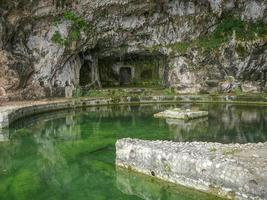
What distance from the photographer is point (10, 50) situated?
29.1 meters

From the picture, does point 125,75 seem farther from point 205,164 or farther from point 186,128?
point 205,164

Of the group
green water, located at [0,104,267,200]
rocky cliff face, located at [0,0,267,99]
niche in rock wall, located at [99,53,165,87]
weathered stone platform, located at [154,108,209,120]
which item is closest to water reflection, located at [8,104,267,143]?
green water, located at [0,104,267,200]

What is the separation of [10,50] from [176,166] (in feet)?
72.9

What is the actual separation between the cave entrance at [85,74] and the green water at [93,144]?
8588 mm

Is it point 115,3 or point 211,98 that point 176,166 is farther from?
point 115,3

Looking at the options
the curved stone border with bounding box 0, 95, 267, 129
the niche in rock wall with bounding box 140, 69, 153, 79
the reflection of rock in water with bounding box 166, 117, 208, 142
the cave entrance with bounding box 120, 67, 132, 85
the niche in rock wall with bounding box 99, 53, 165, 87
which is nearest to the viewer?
the reflection of rock in water with bounding box 166, 117, 208, 142

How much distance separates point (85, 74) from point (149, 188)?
26.5 meters

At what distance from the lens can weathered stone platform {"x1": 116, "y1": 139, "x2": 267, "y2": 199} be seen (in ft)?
28.8

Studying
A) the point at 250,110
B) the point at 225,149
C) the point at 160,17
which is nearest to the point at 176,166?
the point at 225,149

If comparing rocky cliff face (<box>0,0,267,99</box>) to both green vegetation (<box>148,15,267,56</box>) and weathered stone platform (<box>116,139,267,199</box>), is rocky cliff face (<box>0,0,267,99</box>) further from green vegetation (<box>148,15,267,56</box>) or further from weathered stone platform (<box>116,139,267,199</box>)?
weathered stone platform (<box>116,139,267,199</box>)

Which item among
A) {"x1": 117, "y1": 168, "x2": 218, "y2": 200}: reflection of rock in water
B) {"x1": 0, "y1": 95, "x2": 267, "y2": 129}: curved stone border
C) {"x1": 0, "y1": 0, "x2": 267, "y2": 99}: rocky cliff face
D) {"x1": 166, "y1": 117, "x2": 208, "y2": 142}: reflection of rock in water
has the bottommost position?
{"x1": 117, "y1": 168, "x2": 218, "y2": 200}: reflection of rock in water

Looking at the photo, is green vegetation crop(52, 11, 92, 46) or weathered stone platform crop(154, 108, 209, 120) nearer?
weathered stone platform crop(154, 108, 209, 120)

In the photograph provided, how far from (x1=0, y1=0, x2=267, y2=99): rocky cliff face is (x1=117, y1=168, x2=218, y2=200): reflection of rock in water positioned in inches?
769

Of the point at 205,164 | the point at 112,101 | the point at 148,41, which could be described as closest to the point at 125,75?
the point at 148,41
